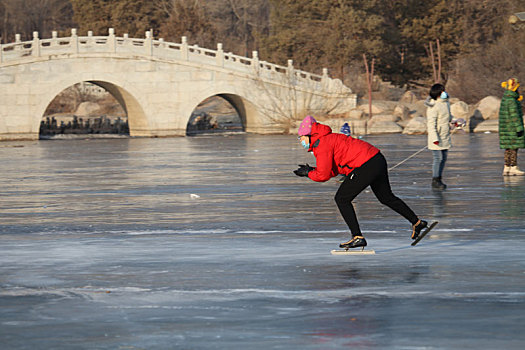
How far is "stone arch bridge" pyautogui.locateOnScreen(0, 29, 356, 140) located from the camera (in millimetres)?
54938

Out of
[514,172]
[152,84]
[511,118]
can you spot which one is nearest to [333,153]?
[511,118]

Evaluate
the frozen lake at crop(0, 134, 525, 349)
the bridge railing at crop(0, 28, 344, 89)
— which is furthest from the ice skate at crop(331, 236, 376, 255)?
the bridge railing at crop(0, 28, 344, 89)

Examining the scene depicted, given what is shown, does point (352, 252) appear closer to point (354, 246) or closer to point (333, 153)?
point (354, 246)

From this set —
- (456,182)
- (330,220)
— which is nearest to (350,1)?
(456,182)

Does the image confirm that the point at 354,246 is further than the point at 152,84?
No

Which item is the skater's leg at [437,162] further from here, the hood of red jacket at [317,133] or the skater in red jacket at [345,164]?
the hood of red jacket at [317,133]

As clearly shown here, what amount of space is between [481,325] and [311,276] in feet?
7.51

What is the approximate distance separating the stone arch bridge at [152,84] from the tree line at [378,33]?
8.54 meters

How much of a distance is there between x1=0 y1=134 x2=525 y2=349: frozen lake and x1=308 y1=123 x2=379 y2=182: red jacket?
83cm

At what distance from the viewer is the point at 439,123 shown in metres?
17.8

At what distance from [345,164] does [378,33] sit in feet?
193

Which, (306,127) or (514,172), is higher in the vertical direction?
(306,127)

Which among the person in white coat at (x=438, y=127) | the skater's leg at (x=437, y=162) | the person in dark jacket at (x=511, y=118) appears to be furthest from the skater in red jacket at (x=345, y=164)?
the person in dark jacket at (x=511, y=118)

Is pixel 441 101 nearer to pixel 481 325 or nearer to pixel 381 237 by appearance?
pixel 381 237
